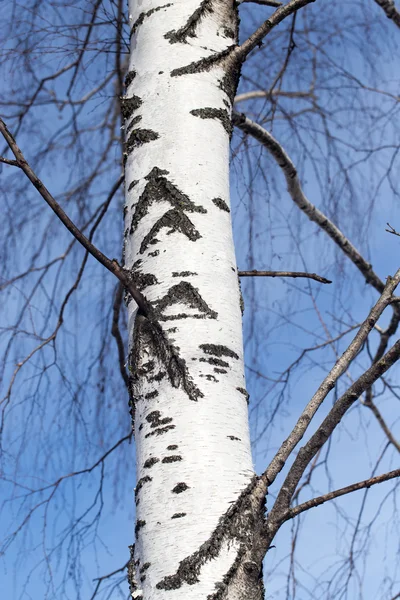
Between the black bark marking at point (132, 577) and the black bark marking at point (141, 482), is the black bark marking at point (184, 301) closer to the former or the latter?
the black bark marking at point (141, 482)

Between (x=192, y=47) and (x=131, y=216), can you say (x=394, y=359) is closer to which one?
(x=131, y=216)

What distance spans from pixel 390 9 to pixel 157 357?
1709 mm

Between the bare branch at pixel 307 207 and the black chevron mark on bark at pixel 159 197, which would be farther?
the bare branch at pixel 307 207

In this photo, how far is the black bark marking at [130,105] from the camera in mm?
1208

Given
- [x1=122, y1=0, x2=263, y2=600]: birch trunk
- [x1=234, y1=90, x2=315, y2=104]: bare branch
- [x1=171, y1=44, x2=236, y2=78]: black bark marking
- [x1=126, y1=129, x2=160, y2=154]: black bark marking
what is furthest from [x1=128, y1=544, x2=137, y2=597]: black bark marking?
[x1=234, y1=90, x2=315, y2=104]: bare branch

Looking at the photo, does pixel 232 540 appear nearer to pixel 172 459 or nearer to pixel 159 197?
pixel 172 459

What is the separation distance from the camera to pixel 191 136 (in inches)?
44.4

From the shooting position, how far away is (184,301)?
3.27 ft

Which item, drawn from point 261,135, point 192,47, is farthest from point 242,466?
point 261,135

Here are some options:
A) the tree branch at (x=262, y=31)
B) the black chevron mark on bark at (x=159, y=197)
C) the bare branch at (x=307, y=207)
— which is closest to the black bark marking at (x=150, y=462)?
the black chevron mark on bark at (x=159, y=197)

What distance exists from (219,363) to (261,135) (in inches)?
42.3

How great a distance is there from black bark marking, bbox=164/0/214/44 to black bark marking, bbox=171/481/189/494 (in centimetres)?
78

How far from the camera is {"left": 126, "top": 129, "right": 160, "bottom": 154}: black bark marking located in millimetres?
1149

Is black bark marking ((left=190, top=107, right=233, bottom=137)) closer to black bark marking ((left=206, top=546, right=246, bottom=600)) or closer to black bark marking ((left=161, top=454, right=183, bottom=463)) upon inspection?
black bark marking ((left=161, top=454, right=183, bottom=463))
